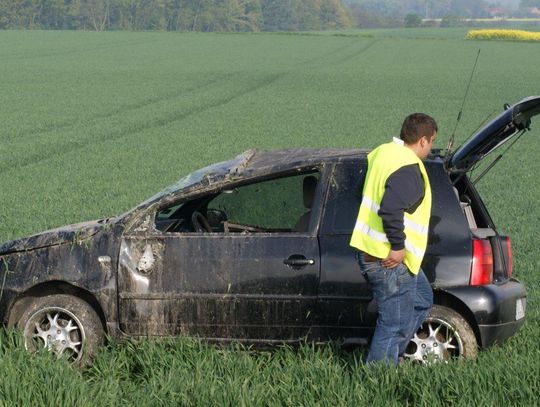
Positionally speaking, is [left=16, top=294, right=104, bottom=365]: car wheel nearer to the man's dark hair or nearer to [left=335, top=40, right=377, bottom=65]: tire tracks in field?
the man's dark hair

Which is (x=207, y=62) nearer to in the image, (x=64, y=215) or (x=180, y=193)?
(x=64, y=215)

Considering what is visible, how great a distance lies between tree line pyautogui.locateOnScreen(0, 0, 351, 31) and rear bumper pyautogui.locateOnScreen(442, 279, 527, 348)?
12702 cm

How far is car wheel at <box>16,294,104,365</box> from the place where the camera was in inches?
267

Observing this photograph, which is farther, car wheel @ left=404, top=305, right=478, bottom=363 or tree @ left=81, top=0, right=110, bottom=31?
tree @ left=81, top=0, right=110, bottom=31

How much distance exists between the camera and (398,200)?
5.87m

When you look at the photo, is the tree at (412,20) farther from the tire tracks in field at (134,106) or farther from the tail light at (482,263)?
the tail light at (482,263)

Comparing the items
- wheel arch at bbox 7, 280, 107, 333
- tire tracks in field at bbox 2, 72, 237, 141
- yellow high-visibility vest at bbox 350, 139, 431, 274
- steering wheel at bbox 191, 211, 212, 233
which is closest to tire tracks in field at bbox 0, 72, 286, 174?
tire tracks in field at bbox 2, 72, 237, 141

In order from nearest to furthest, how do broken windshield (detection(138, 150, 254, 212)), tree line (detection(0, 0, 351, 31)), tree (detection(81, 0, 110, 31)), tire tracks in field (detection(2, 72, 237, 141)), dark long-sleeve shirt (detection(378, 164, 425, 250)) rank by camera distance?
dark long-sleeve shirt (detection(378, 164, 425, 250)) → broken windshield (detection(138, 150, 254, 212)) → tire tracks in field (detection(2, 72, 237, 141)) → tree line (detection(0, 0, 351, 31)) → tree (detection(81, 0, 110, 31))

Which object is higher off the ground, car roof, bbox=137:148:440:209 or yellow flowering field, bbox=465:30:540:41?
car roof, bbox=137:148:440:209

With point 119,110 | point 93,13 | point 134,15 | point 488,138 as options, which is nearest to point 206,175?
point 488,138

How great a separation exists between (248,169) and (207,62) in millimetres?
52149

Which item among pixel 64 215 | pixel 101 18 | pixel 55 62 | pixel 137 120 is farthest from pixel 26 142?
pixel 101 18

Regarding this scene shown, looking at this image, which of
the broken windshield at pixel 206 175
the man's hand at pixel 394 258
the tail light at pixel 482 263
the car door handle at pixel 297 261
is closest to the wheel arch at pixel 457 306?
the tail light at pixel 482 263

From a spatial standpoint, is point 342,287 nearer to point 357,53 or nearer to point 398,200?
point 398,200
